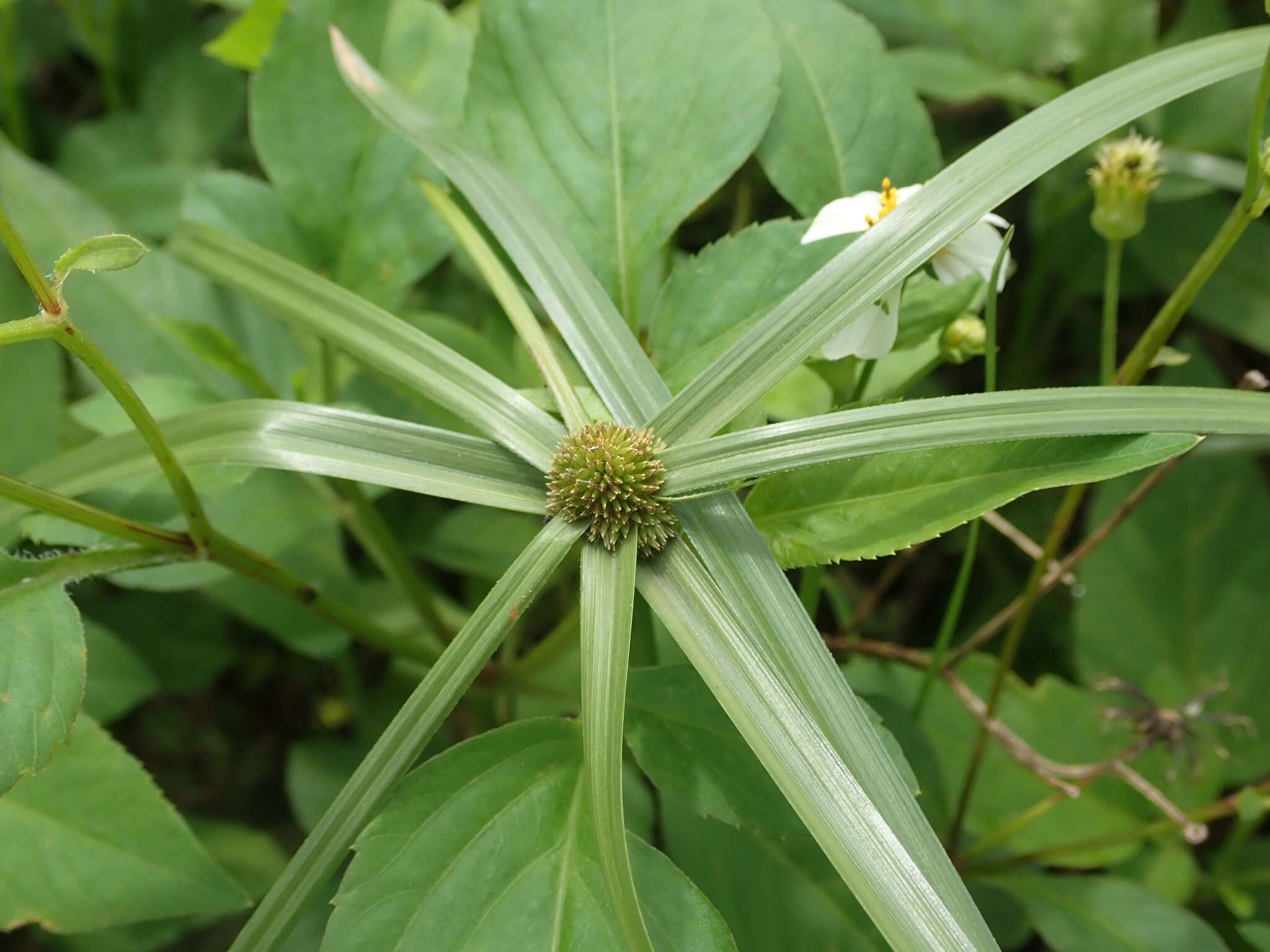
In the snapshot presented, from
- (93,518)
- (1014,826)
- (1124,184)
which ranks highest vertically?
(1124,184)

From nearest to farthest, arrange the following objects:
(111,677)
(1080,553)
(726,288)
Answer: (726,288) → (1080,553) → (111,677)

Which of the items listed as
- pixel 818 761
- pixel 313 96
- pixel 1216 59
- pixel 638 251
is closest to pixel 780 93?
pixel 638 251

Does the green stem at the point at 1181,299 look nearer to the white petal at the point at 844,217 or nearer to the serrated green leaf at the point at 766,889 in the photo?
the white petal at the point at 844,217

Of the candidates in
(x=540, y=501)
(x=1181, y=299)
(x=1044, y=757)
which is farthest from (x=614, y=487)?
(x=1044, y=757)

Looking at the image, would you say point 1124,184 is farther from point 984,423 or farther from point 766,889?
point 766,889

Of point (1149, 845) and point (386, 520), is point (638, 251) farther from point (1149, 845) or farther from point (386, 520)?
point (1149, 845)

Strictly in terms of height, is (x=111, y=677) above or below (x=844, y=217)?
below

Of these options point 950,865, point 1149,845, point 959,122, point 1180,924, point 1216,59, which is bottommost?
point 950,865
